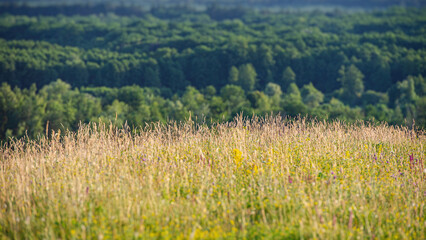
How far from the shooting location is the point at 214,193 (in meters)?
7.38

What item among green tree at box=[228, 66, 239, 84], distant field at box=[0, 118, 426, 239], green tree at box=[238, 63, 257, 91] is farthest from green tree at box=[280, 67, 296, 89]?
distant field at box=[0, 118, 426, 239]

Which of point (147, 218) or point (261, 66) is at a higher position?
point (147, 218)

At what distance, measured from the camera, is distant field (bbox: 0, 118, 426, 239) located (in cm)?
607

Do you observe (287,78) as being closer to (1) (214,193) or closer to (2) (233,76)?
(2) (233,76)

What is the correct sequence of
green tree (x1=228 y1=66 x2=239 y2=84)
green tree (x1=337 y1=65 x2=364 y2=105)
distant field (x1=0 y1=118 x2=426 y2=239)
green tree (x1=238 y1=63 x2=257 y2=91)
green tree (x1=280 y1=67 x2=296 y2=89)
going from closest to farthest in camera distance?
distant field (x1=0 y1=118 x2=426 y2=239) → green tree (x1=337 y1=65 x2=364 y2=105) → green tree (x1=238 y1=63 x2=257 y2=91) → green tree (x1=228 y1=66 x2=239 y2=84) → green tree (x1=280 y1=67 x2=296 y2=89)

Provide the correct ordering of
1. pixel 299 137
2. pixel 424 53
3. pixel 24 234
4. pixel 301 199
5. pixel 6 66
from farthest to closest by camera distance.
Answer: pixel 424 53
pixel 6 66
pixel 299 137
pixel 301 199
pixel 24 234

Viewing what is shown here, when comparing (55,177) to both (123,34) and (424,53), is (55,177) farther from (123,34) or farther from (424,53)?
(123,34)

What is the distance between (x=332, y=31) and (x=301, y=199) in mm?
203815

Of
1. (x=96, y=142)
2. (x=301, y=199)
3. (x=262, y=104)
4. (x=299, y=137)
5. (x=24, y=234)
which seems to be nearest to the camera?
(x=24, y=234)

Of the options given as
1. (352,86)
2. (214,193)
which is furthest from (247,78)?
(214,193)

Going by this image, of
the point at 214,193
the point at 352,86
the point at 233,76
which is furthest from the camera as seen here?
the point at 233,76

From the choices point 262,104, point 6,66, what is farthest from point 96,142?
point 6,66

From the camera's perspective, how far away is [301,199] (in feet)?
22.1

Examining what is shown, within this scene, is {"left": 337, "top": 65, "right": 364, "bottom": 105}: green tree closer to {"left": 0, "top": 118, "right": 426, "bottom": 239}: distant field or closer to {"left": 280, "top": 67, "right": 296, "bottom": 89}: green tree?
{"left": 280, "top": 67, "right": 296, "bottom": 89}: green tree
